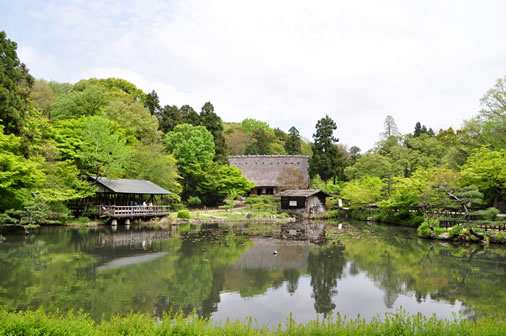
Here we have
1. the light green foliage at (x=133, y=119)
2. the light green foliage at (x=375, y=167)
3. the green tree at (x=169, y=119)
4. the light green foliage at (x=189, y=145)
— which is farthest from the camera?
the green tree at (x=169, y=119)

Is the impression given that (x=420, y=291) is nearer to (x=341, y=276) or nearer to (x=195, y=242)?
(x=341, y=276)

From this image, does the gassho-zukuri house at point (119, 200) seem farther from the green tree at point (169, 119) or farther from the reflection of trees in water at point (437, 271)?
the green tree at point (169, 119)

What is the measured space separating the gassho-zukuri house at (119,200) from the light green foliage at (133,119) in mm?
6552

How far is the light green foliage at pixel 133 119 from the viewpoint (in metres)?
31.0

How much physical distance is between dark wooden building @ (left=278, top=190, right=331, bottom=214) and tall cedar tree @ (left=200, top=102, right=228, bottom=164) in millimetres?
10341

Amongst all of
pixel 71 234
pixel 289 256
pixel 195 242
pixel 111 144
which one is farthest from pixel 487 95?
pixel 71 234

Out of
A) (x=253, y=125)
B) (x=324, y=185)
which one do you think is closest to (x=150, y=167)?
(x=324, y=185)

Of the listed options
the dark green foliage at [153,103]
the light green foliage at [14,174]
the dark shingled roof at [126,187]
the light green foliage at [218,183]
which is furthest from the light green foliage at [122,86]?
the light green foliage at [14,174]

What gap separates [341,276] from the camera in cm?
1141

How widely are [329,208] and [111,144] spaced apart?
24.6 meters

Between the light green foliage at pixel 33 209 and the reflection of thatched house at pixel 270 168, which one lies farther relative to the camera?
the reflection of thatched house at pixel 270 168

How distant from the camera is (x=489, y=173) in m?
21.5

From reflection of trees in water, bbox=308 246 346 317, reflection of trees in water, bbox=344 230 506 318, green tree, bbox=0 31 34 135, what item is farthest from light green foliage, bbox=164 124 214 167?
reflection of trees in water, bbox=308 246 346 317

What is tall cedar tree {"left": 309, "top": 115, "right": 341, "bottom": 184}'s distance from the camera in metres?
43.0
